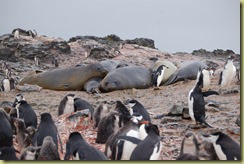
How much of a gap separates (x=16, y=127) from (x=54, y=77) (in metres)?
6.62

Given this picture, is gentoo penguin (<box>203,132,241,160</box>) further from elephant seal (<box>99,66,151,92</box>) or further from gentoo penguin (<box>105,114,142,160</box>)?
elephant seal (<box>99,66,151,92</box>)

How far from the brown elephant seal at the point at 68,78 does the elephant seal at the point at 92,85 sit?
0.60ft

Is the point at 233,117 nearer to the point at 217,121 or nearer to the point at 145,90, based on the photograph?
the point at 217,121

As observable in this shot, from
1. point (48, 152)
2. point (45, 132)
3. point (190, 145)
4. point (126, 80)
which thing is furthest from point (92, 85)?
point (190, 145)

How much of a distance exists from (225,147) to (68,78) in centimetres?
878

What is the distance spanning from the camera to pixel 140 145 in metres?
4.61

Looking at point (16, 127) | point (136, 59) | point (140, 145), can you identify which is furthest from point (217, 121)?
point (136, 59)

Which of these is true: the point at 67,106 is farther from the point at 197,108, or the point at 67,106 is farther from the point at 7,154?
the point at 7,154

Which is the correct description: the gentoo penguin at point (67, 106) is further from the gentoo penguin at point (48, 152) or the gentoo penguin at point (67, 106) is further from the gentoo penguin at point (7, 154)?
the gentoo penguin at point (48, 152)

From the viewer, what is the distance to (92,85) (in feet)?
40.8

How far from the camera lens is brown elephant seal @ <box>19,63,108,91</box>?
12.7 metres

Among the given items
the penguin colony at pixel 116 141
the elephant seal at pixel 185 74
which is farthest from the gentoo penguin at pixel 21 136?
the elephant seal at pixel 185 74

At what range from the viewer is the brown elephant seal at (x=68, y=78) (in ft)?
41.8

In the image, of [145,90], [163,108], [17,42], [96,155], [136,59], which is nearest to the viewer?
[96,155]
